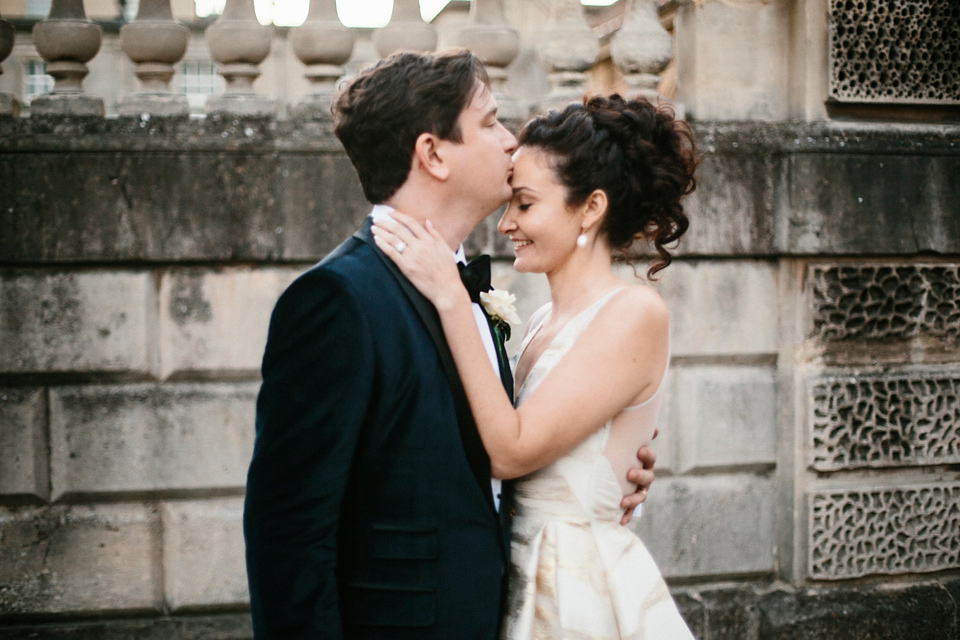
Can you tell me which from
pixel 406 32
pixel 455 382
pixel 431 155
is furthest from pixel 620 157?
pixel 406 32

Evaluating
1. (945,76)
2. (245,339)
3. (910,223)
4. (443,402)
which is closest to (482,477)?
(443,402)

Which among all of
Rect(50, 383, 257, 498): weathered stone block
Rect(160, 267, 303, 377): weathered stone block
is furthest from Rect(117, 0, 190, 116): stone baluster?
Rect(50, 383, 257, 498): weathered stone block

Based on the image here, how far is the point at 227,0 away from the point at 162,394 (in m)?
1.75

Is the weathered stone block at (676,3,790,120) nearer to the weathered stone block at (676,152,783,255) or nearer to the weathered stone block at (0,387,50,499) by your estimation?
the weathered stone block at (676,152,783,255)

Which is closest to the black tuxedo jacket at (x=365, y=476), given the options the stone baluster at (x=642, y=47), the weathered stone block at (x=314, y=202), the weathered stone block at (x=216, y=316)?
the weathered stone block at (x=314, y=202)

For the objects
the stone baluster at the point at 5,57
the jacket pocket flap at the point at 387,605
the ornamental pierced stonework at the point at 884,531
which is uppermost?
the stone baluster at the point at 5,57

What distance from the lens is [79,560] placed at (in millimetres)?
3701

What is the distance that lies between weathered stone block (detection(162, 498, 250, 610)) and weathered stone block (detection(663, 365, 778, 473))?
1988 millimetres

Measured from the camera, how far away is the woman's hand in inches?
81.3

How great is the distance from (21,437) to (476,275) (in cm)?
237

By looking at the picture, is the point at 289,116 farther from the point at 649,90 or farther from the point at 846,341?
the point at 846,341

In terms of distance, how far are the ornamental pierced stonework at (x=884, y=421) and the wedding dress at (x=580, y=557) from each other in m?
2.01

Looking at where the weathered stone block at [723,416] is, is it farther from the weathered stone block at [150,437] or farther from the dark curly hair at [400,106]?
the dark curly hair at [400,106]

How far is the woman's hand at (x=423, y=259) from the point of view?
6.77ft
